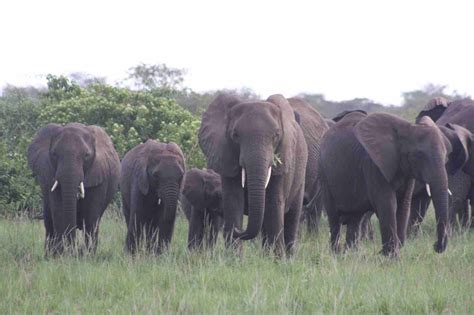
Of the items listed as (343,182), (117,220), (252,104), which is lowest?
(117,220)

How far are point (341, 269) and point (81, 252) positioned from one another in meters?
2.92

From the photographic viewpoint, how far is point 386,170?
1091 cm

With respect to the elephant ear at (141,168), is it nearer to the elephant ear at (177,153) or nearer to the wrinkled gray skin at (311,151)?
the elephant ear at (177,153)

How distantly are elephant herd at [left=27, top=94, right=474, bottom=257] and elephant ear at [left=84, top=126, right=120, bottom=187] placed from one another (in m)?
0.01

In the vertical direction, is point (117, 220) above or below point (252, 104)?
below

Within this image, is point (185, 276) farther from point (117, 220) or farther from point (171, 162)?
point (117, 220)

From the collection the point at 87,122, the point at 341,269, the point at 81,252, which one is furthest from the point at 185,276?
the point at 87,122

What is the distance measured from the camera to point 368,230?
538 inches

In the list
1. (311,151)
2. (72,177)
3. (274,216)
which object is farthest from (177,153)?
(311,151)

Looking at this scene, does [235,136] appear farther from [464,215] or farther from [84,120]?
[84,120]

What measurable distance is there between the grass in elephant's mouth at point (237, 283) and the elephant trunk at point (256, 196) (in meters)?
0.29

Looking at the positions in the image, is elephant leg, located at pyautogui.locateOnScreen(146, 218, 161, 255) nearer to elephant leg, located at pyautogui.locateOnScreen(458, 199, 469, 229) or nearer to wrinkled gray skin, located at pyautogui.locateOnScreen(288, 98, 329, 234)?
wrinkled gray skin, located at pyautogui.locateOnScreen(288, 98, 329, 234)

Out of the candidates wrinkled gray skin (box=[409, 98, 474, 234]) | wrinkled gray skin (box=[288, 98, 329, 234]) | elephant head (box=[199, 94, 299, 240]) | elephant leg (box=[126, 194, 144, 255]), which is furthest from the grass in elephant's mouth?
wrinkled gray skin (box=[288, 98, 329, 234])

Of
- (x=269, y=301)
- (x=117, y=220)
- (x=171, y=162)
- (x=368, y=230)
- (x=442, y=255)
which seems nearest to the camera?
(x=269, y=301)
